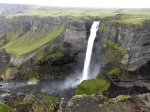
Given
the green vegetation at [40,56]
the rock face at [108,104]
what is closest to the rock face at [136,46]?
the rock face at [108,104]

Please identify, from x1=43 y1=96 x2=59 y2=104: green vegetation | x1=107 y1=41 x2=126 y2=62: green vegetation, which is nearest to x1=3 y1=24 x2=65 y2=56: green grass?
x1=107 y1=41 x2=126 y2=62: green vegetation

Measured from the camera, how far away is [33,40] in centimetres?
13188

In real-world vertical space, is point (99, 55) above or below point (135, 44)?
below

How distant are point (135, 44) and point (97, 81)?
585 inches

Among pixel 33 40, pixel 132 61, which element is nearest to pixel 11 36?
pixel 33 40

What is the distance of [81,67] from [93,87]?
2776 centimetres

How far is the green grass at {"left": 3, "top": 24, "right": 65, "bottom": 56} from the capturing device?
118819 millimetres

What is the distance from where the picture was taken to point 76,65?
105 meters

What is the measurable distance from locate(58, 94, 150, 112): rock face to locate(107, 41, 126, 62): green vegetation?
3818 cm

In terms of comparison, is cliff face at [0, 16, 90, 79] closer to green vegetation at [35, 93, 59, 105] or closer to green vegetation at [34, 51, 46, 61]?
green vegetation at [34, 51, 46, 61]

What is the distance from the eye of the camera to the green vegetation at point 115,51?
80.7 metres

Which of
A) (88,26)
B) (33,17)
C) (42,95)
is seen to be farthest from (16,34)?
(42,95)

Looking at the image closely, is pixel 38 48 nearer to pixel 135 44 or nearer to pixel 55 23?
pixel 55 23

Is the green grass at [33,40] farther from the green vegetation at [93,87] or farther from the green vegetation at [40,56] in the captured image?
the green vegetation at [93,87]
